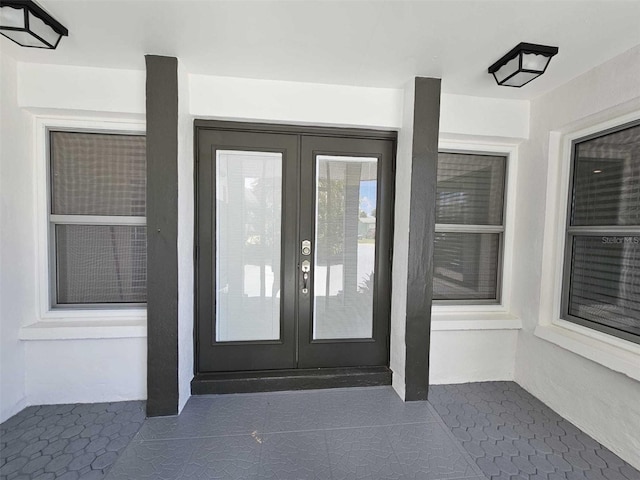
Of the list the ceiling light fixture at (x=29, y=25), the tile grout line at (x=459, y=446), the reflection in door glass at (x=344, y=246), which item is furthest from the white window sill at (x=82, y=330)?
the tile grout line at (x=459, y=446)

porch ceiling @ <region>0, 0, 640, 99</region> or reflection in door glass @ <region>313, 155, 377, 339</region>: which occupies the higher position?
porch ceiling @ <region>0, 0, 640, 99</region>

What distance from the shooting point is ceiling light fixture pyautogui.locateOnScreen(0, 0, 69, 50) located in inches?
59.5

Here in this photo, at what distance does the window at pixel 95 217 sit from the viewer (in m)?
2.35

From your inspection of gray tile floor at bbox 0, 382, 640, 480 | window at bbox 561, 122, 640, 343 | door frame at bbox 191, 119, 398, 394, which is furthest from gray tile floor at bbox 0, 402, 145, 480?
window at bbox 561, 122, 640, 343

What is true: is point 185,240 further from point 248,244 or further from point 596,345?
point 596,345

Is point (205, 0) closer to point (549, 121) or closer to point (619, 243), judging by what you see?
point (549, 121)

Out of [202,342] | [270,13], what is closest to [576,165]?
[270,13]

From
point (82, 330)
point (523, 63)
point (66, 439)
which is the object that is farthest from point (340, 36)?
point (66, 439)

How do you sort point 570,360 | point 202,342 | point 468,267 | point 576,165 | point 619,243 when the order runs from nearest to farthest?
point 619,243
point 570,360
point 576,165
point 202,342
point 468,267

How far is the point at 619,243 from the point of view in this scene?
6.49 ft

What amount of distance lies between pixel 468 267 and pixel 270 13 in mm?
2559

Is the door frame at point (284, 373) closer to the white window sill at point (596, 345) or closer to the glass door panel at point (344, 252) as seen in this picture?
the glass door panel at point (344, 252)

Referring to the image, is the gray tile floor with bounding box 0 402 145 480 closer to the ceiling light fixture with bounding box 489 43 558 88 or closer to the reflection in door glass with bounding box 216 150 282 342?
the reflection in door glass with bounding box 216 150 282 342

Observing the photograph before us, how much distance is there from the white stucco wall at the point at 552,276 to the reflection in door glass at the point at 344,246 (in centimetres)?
137
